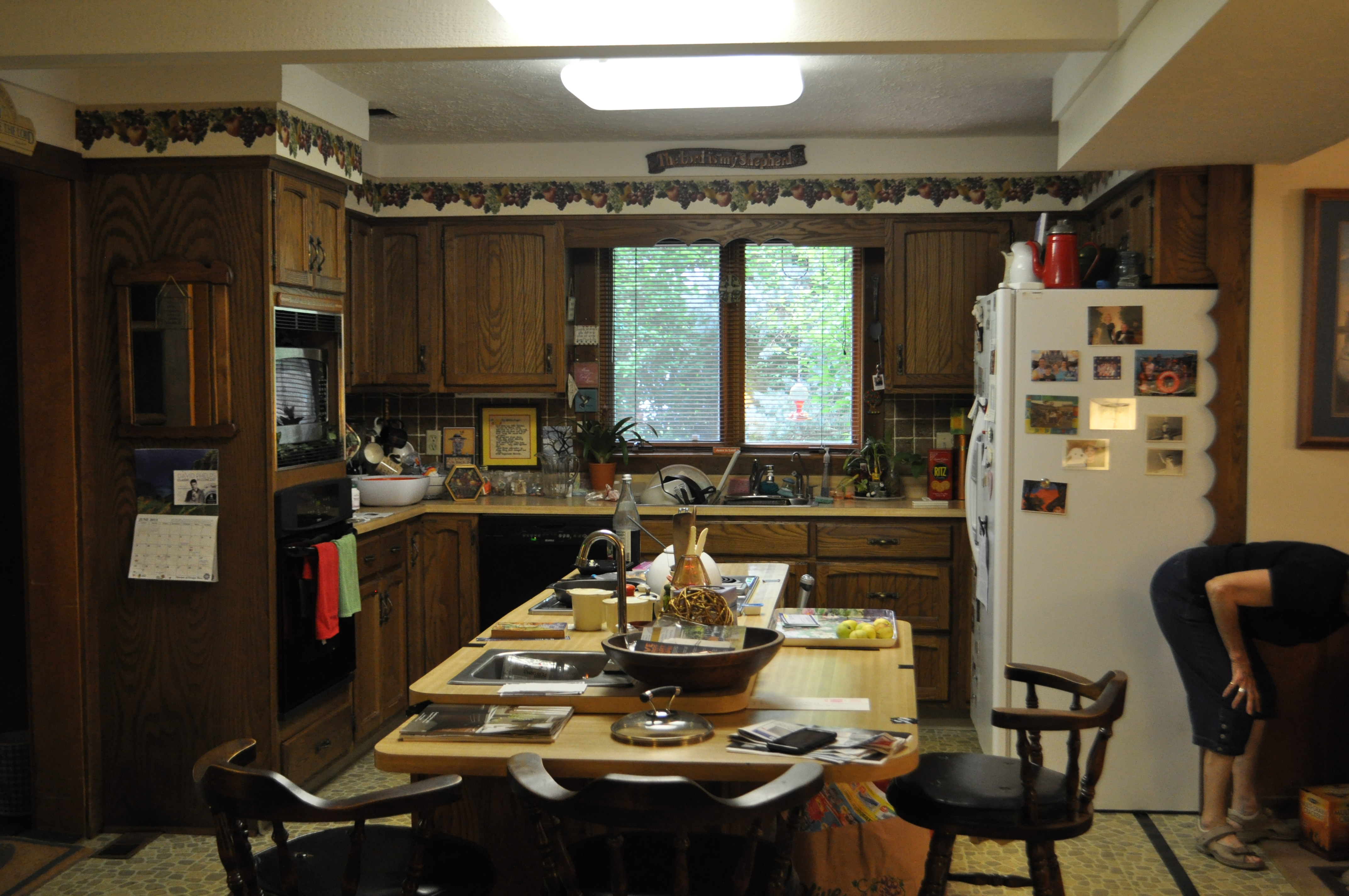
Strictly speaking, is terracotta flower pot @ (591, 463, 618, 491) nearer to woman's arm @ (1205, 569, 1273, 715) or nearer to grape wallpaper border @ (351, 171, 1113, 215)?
grape wallpaper border @ (351, 171, 1113, 215)

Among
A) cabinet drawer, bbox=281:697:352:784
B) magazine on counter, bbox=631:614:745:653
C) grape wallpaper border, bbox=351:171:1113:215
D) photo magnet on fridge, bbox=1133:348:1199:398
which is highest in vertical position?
grape wallpaper border, bbox=351:171:1113:215

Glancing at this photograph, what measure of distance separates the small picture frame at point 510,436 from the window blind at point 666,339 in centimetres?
45

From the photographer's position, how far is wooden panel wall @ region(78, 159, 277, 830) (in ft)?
11.6

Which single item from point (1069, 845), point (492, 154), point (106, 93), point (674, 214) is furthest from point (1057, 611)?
point (106, 93)

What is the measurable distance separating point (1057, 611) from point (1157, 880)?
2.96 ft

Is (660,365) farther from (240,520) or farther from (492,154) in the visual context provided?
(240,520)

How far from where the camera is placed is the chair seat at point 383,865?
1876mm

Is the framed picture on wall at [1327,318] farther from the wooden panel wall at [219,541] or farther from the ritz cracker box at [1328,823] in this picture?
the wooden panel wall at [219,541]

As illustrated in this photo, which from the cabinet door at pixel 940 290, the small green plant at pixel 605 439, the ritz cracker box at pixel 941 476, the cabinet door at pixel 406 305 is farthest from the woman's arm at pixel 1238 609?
the cabinet door at pixel 406 305

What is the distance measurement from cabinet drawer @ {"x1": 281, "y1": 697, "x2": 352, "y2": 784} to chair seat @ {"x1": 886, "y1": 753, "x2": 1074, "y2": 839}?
221 cm

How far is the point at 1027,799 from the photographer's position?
220 cm

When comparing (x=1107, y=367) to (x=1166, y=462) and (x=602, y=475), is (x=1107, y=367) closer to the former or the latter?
(x=1166, y=462)

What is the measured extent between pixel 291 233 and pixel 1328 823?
382 centimetres

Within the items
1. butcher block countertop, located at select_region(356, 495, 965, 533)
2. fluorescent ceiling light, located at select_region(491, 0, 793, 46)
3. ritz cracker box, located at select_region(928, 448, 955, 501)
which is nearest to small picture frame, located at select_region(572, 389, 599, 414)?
butcher block countertop, located at select_region(356, 495, 965, 533)
